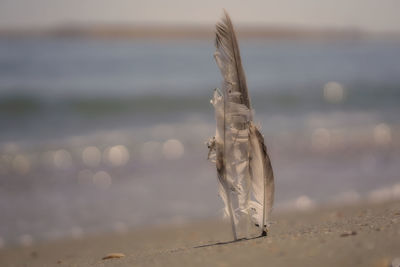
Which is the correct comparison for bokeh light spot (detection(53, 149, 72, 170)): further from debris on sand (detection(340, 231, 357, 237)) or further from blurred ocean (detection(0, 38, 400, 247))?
debris on sand (detection(340, 231, 357, 237))

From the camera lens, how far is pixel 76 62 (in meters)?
24.6

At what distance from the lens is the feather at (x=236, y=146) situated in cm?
284

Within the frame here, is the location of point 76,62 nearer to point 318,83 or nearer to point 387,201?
point 318,83

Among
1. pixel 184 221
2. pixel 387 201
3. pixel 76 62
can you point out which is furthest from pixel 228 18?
pixel 76 62

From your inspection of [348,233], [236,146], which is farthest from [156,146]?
[348,233]

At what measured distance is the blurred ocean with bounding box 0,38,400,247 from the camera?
6.16 m

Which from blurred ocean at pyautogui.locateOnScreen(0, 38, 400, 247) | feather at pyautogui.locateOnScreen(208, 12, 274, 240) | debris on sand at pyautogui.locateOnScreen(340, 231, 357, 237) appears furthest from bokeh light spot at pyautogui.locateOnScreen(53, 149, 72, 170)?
debris on sand at pyautogui.locateOnScreen(340, 231, 357, 237)

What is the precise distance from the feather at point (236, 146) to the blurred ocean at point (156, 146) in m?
2.83

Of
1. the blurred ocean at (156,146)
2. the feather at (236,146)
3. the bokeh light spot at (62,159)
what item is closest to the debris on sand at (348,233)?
the feather at (236,146)

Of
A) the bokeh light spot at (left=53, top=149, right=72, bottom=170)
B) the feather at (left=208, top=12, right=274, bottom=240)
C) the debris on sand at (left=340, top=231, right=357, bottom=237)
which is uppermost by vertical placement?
the feather at (left=208, top=12, right=274, bottom=240)

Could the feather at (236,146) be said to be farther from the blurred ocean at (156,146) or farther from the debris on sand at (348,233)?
the blurred ocean at (156,146)

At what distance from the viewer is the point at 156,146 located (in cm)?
942

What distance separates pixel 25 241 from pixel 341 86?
1468 centimetres

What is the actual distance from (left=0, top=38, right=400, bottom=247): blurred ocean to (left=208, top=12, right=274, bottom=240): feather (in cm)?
283
